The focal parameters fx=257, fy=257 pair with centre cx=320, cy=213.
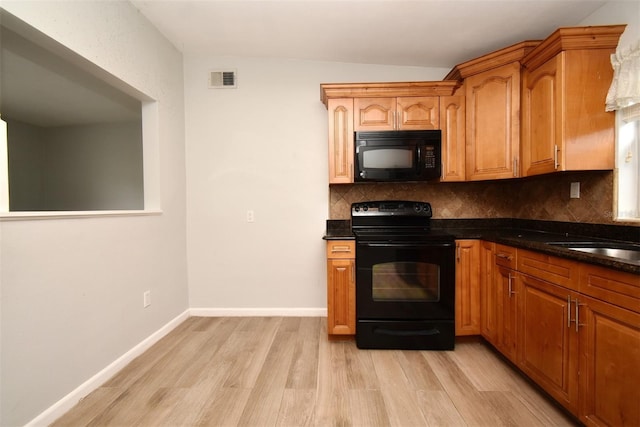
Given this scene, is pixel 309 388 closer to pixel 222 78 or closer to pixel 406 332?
pixel 406 332

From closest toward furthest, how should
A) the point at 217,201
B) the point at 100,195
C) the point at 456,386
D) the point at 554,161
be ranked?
the point at 456,386, the point at 554,161, the point at 217,201, the point at 100,195

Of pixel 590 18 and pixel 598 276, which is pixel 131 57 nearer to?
pixel 598 276

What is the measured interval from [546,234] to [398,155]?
4.33 feet

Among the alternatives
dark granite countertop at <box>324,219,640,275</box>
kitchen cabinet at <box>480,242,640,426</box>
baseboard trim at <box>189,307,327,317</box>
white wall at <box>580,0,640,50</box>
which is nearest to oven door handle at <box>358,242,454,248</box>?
dark granite countertop at <box>324,219,640,275</box>

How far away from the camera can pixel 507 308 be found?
182 centimetres

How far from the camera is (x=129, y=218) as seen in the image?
195cm

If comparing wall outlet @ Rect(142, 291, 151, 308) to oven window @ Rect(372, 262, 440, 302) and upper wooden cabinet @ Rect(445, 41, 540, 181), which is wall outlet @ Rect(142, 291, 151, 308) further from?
upper wooden cabinet @ Rect(445, 41, 540, 181)

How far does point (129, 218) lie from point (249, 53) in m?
1.92

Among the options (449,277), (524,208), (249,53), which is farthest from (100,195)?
(524,208)

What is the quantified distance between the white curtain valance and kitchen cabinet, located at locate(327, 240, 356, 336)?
6.13 ft

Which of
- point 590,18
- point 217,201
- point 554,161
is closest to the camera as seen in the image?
point 554,161

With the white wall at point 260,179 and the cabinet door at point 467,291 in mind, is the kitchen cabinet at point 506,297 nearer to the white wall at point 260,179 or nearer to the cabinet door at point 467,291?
the cabinet door at point 467,291

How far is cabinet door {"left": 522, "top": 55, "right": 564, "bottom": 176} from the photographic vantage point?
171 centimetres

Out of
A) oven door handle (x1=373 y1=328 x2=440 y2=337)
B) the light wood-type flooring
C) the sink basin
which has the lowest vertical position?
the light wood-type flooring
